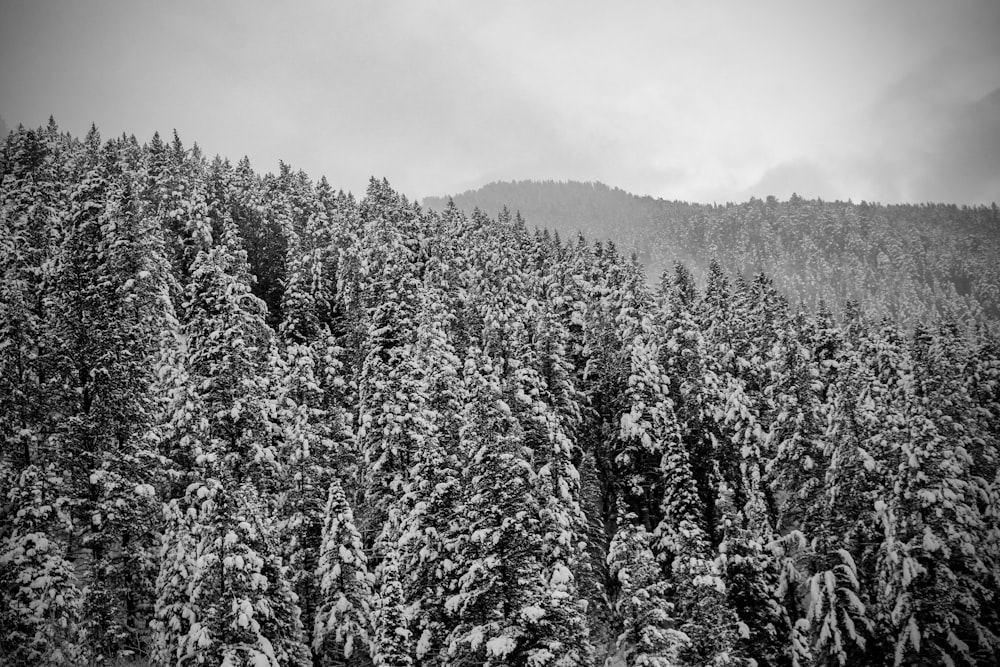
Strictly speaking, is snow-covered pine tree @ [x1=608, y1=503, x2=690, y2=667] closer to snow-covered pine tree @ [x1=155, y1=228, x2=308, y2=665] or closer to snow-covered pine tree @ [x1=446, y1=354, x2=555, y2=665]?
snow-covered pine tree @ [x1=446, y1=354, x2=555, y2=665]

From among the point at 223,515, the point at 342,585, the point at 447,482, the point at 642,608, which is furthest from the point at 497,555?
the point at 223,515

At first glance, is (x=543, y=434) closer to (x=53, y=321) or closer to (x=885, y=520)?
(x=885, y=520)

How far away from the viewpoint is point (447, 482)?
75.5 feet

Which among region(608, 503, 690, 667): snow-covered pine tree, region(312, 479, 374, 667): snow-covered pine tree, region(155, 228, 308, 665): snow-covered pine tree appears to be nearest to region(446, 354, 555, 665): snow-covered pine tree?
region(312, 479, 374, 667): snow-covered pine tree

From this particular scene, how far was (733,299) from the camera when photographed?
44.9m

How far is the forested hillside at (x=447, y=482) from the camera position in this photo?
64.2ft

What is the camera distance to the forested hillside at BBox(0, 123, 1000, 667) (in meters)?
19.6

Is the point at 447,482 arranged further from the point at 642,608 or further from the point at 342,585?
the point at 642,608

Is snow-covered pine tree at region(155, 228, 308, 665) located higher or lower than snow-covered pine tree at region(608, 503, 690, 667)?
higher

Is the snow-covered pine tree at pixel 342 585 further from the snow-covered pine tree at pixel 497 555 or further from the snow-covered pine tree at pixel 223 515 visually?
the snow-covered pine tree at pixel 497 555

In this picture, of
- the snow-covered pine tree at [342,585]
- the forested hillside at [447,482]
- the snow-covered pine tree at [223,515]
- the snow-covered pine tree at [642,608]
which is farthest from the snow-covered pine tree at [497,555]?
the snow-covered pine tree at [642,608]

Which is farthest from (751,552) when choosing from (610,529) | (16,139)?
(16,139)

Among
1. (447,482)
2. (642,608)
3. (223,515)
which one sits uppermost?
(447,482)

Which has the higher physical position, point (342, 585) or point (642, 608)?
point (342, 585)
